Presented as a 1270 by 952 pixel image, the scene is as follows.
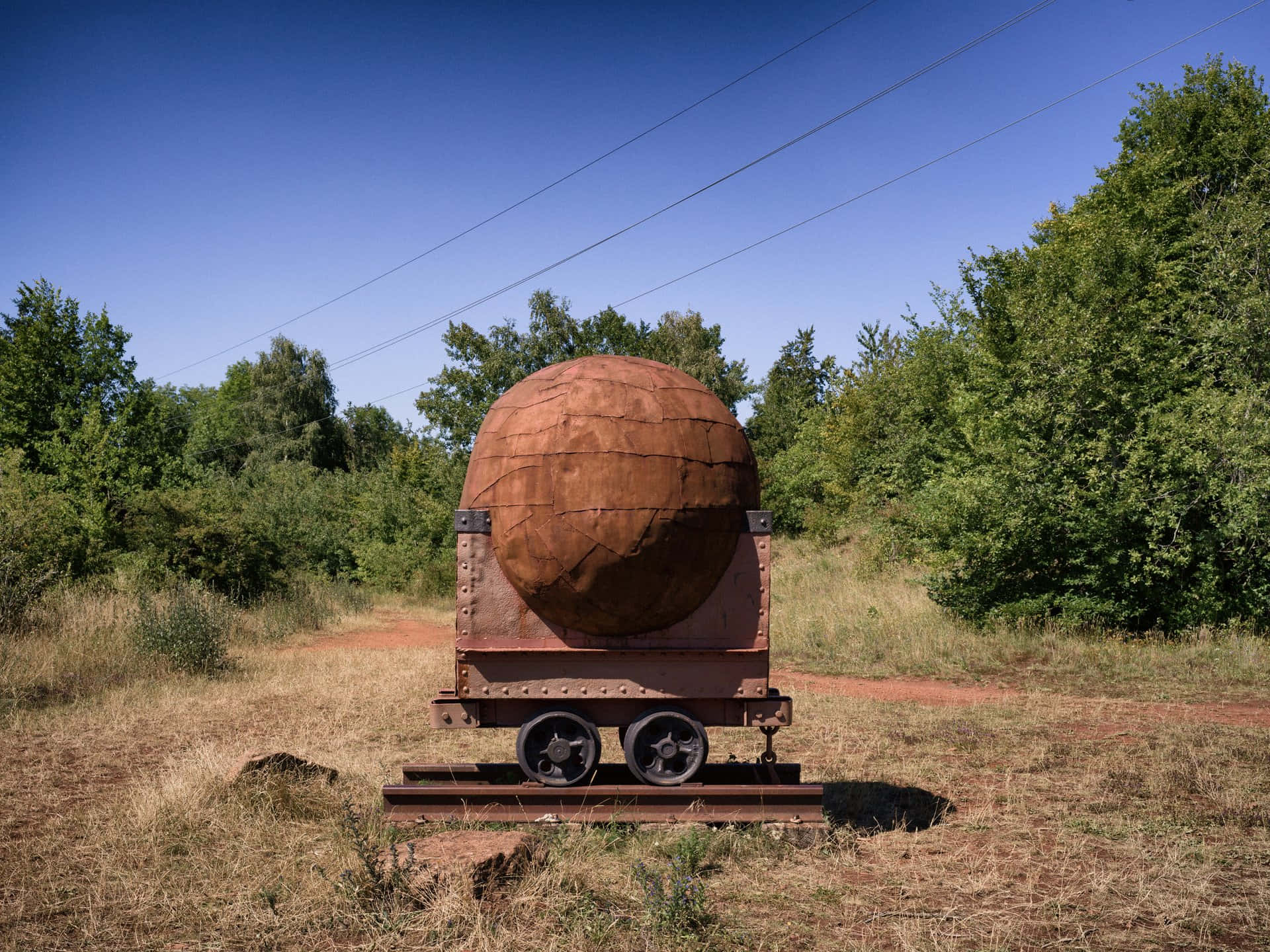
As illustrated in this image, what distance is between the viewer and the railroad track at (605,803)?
603 cm

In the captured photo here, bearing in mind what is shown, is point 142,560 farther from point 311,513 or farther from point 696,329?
point 696,329

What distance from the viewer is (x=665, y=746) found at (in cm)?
629

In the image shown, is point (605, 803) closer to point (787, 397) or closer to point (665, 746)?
point (665, 746)

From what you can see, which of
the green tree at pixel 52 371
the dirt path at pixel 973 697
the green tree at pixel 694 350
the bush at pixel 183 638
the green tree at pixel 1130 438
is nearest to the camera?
the dirt path at pixel 973 697

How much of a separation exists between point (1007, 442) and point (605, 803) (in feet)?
37.8

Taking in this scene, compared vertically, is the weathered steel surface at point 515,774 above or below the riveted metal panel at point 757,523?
below

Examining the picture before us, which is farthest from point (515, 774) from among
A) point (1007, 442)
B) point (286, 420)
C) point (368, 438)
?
point (368, 438)

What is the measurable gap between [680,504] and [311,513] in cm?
3187

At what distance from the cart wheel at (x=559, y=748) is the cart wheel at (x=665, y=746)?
0.29 metres

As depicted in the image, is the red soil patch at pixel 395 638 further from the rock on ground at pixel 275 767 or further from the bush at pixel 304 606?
the rock on ground at pixel 275 767

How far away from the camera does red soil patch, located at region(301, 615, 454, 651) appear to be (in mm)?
17922

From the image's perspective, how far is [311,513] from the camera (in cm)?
3488

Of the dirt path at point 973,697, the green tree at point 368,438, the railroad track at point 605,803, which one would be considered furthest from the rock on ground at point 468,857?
the green tree at point 368,438

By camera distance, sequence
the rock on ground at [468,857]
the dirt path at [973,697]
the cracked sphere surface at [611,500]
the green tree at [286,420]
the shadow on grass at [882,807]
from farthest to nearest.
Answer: the green tree at [286,420], the dirt path at [973,697], the shadow on grass at [882,807], the cracked sphere surface at [611,500], the rock on ground at [468,857]
